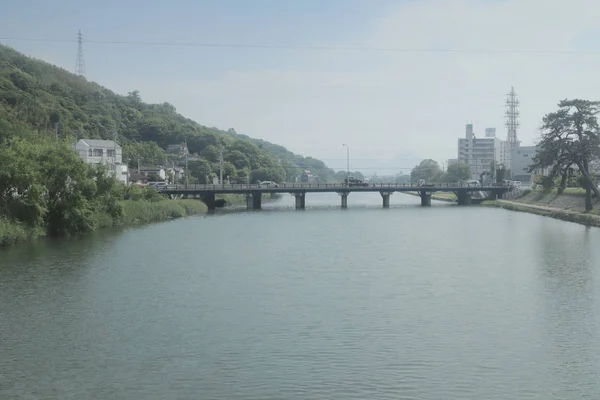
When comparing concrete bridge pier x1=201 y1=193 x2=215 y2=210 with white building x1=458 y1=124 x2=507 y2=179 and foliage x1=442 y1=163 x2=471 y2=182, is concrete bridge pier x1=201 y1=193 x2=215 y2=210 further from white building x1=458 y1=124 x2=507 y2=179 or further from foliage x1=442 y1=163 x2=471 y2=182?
white building x1=458 y1=124 x2=507 y2=179

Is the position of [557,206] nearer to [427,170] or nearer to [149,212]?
[149,212]

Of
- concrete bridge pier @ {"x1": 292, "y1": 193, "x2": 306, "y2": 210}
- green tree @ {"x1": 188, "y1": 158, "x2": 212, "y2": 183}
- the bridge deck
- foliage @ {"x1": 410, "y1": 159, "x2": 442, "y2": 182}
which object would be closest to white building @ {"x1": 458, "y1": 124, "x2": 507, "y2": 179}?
foliage @ {"x1": 410, "y1": 159, "x2": 442, "y2": 182}

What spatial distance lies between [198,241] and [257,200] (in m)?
39.5

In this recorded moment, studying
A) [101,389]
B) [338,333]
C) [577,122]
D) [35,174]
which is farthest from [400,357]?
[577,122]

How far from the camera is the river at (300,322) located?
45.2 feet

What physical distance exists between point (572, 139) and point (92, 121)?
260 ft

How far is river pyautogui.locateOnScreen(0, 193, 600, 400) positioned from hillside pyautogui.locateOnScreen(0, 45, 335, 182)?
46053 mm

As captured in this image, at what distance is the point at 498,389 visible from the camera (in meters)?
13.4

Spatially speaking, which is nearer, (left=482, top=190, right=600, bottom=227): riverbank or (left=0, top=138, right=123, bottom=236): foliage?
(left=0, top=138, right=123, bottom=236): foliage

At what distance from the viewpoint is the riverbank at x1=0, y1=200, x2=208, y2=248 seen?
34.5 m

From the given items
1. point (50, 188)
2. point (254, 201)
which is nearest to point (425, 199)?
point (254, 201)

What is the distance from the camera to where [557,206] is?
209 feet

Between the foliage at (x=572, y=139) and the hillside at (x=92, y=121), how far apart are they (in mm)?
53017

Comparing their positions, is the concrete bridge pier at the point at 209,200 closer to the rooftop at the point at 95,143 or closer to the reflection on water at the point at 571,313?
the rooftop at the point at 95,143
